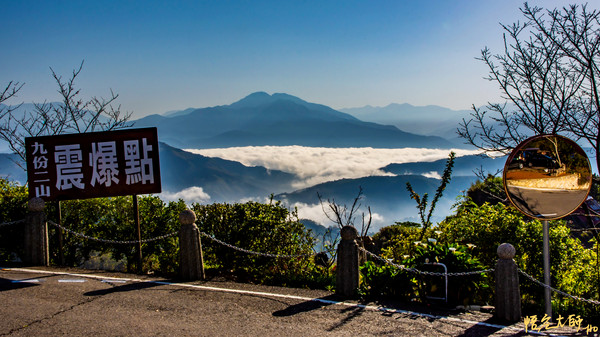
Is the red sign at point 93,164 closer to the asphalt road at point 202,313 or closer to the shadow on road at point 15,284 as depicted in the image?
the shadow on road at point 15,284

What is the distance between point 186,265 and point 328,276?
8.22 ft

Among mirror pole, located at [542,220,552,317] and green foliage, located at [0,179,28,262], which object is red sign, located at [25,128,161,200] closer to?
green foliage, located at [0,179,28,262]

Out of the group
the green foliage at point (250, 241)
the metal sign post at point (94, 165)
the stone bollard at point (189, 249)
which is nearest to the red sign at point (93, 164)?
the metal sign post at point (94, 165)

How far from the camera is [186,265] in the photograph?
7711 mm

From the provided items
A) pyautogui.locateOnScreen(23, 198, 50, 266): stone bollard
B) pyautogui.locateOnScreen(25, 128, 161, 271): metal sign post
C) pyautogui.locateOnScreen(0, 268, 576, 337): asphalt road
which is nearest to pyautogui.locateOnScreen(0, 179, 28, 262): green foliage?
pyautogui.locateOnScreen(23, 198, 50, 266): stone bollard

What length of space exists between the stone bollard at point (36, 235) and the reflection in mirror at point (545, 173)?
8344mm

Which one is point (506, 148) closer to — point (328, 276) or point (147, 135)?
point (328, 276)

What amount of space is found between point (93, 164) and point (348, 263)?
17.9ft

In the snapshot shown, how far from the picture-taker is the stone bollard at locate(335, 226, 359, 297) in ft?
22.2

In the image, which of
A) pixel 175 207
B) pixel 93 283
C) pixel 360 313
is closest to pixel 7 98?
pixel 175 207

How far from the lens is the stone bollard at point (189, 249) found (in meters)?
7.54

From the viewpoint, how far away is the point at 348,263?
22.3ft

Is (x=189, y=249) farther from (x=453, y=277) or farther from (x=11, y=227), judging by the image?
(x=11, y=227)

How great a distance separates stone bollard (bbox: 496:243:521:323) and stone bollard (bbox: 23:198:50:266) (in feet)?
27.0
